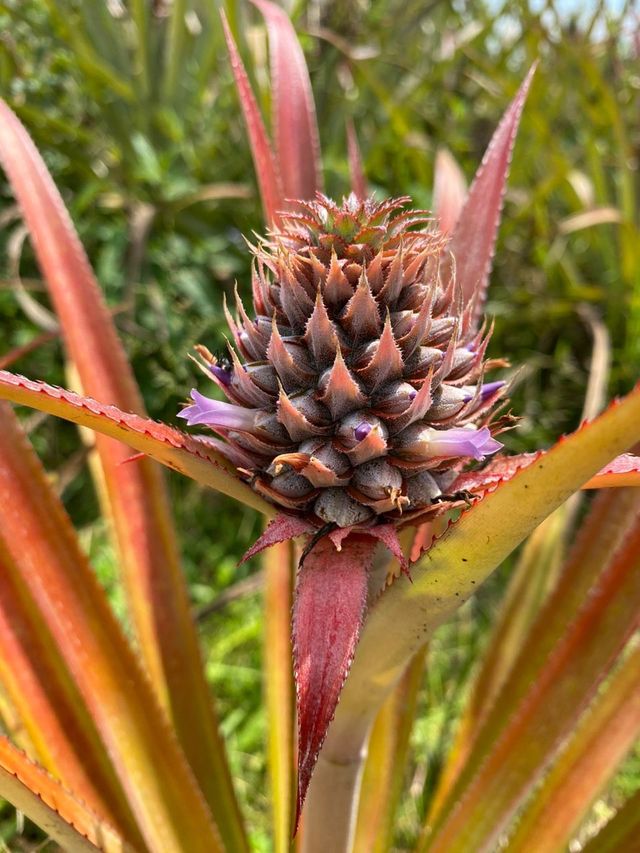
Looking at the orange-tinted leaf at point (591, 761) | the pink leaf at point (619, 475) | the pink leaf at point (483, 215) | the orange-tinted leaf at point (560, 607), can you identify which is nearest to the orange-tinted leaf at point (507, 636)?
the orange-tinted leaf at point (560, 607)

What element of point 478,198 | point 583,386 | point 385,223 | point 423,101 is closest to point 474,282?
point 478,198

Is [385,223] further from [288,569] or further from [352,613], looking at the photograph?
[288,569]

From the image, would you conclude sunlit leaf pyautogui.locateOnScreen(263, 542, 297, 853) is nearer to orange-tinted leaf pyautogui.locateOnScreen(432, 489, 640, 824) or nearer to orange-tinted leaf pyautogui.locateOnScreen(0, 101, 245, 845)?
orange-tinted leaf pyautogui.locateOnScreen(0, 101, 245, 845)

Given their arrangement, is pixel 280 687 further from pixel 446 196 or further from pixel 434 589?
pixel 446 196

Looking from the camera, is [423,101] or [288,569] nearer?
[288,569]

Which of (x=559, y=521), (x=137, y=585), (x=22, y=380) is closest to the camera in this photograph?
(x=22, y=380)

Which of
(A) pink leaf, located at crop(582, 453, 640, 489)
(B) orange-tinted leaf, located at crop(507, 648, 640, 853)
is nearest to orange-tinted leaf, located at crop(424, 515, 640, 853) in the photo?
(B) orange-tinted leaf, located at crop(507, 648, 640, 853)

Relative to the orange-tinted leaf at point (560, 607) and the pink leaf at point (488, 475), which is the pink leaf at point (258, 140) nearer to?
the pink leaf at point (488, 475)
